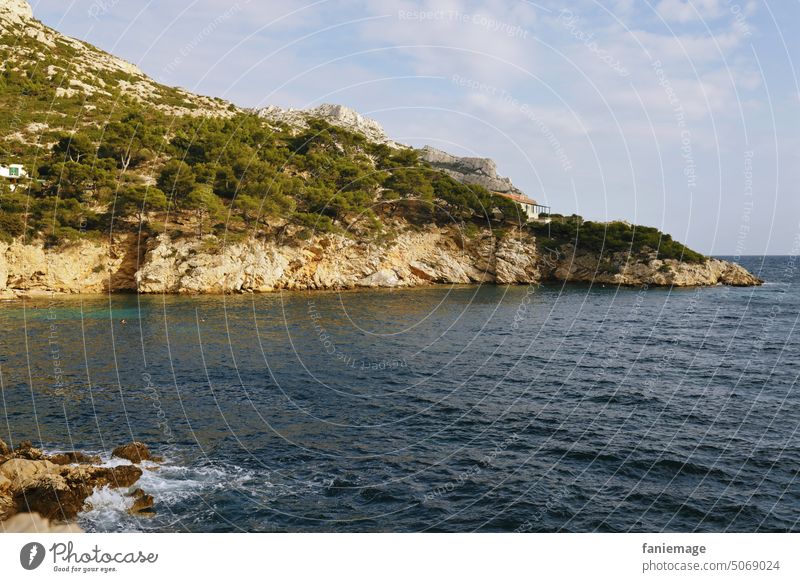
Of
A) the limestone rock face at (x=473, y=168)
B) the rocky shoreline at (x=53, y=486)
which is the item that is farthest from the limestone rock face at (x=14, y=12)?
the rocky shoreline at (x=53, y=486)

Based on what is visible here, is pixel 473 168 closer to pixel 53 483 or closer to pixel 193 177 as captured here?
pixel 193 177

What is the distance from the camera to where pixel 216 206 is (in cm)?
6488

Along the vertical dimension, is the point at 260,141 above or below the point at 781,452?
above

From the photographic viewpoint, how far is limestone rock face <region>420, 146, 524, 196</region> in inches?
5241

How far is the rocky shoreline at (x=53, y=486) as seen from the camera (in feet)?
42.5

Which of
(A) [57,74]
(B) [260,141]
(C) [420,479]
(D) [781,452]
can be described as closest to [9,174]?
(B) [260,141]

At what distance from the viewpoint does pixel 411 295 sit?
66.7 metres

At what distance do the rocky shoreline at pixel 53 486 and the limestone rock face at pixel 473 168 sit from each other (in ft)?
400

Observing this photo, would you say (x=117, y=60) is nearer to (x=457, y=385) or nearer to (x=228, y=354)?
(x=228, y=354)

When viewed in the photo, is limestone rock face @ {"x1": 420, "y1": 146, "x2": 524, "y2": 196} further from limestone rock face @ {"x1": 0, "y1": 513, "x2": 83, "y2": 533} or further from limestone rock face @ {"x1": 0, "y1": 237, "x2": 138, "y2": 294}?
limestone rock face @ {"x1": 0, "y1": 513, "x2": 83, "y2": 533}

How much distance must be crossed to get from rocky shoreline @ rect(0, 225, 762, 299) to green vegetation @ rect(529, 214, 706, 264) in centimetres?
143

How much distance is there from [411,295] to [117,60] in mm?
109613

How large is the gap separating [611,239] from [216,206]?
64194mm

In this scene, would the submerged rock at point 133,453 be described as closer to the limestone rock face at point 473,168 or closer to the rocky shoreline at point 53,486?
the rocky shoreline at point 53,486
